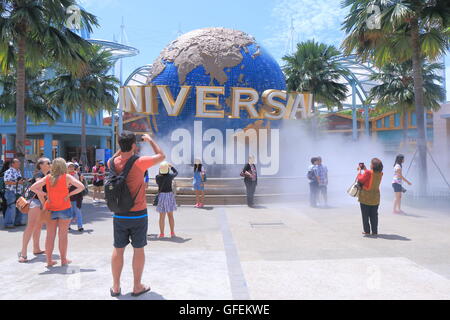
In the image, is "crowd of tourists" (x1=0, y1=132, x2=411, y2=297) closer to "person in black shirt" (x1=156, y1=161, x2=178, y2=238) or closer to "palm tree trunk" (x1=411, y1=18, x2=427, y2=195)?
"person in black shirt" (x1=156, y1=161, x2=178, y2=238)

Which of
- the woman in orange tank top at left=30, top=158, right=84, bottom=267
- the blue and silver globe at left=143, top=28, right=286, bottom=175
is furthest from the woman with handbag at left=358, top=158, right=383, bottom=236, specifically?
the blue and silver globe at left=143, top=28, right=286, bottom=175

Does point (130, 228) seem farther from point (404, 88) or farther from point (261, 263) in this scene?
point (404, 88)

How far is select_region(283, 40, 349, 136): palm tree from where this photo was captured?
69.1 ft

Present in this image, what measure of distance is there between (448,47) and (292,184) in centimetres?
694

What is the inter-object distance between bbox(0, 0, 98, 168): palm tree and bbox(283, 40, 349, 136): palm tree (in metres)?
13.2

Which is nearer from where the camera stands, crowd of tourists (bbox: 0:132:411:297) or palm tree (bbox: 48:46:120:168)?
crowd of tourists (bbox: 0:132:411:297)

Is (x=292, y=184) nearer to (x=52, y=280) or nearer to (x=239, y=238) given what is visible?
(x=239, y=238)

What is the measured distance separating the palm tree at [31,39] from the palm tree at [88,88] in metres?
7.94

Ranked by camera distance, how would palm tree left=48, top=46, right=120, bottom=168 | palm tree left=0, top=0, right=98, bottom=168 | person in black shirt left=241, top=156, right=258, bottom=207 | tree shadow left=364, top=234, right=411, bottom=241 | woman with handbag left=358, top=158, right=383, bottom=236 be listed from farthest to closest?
palm tree left=48, top=46, right=120, bottom=168 < person in black shirt left=241, top=156, right=258, bottom=207 < palm tree left=0, top=0, right=98, bottom=168 < woman with handbag left=358, top=158, right=383, bottom=236 < tree shadow left=364, top=234, right=411, bottom=241

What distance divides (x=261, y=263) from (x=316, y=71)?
18189 mm

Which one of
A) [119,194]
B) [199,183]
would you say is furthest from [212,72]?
[119,194]

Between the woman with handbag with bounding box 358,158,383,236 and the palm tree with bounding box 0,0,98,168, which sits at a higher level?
the palm tree with bounding box 0,0,98,168

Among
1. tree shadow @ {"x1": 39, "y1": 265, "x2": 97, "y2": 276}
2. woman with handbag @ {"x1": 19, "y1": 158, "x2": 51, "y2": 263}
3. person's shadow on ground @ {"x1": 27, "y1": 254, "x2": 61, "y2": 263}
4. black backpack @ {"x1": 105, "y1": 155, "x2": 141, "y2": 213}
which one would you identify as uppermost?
black backpack @ {"x1": 105, "y1": 155, "x2": 141, "y2": 213}

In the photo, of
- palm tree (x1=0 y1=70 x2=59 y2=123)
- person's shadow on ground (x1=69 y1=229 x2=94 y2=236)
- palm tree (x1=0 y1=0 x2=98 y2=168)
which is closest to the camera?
person's shadow on ground (x1=69 y1=229 x2=94 y2=236)
